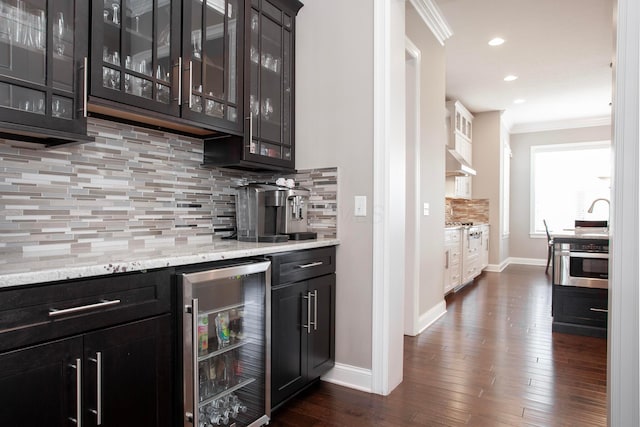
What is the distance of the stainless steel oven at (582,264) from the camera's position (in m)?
3.52

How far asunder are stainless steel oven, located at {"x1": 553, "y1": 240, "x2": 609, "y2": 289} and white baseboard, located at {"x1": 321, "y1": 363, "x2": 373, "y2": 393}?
2404 millimetres

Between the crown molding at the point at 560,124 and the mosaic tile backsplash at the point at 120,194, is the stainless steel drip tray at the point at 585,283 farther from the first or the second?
the crown molding at the point at 560,124

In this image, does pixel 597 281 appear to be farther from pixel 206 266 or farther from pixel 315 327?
pixel 206 266

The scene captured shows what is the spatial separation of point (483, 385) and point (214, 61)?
8.18ft

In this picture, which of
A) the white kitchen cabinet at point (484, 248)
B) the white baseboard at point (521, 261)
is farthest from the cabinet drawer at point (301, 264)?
the white baseboard at point (521, 261)

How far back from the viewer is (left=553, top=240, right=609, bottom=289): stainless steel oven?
11.6 ft

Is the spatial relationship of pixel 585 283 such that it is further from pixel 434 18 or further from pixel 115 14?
pixel 115 14

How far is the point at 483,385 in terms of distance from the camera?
2.44 metres

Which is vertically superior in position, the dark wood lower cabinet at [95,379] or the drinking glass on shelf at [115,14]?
the drinking glass on shelf at [115,14]

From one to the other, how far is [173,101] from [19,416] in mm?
1328

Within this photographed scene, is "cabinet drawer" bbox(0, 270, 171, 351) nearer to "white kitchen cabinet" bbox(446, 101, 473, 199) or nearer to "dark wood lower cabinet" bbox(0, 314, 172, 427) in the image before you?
"dark wood lower cabinet" bbox(0, 314, 172, 427)

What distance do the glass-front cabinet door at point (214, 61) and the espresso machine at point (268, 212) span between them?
377mm

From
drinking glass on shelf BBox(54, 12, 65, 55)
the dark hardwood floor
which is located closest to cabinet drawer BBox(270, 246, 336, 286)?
the dark hardwood floor

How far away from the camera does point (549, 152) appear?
8266mm
